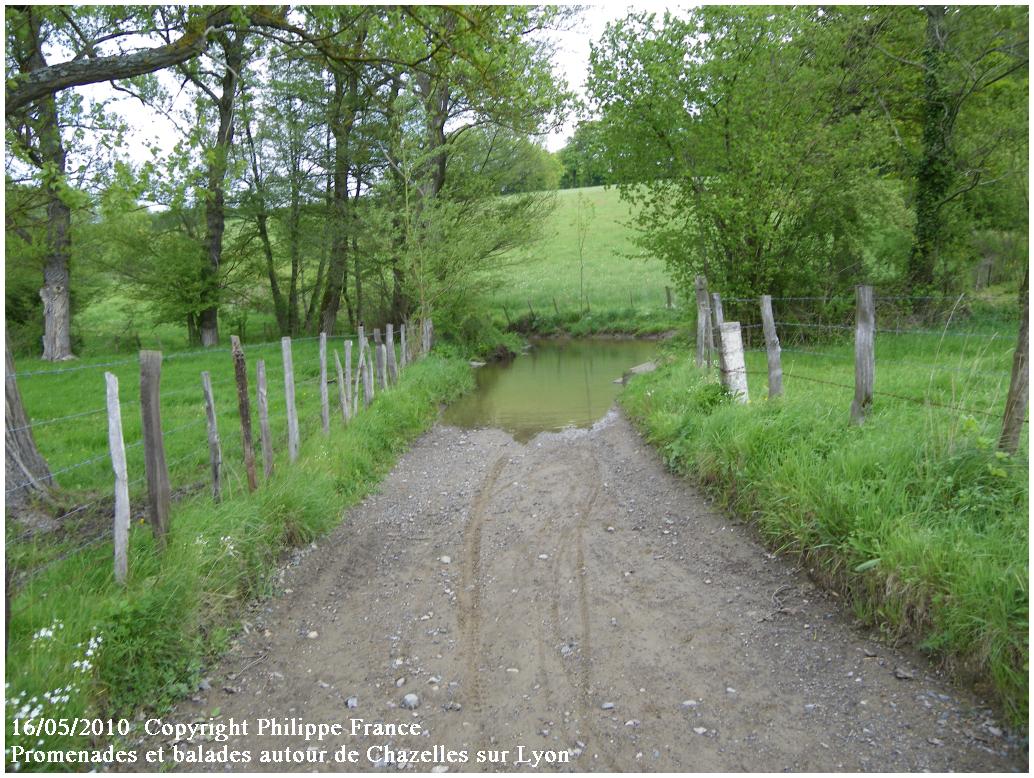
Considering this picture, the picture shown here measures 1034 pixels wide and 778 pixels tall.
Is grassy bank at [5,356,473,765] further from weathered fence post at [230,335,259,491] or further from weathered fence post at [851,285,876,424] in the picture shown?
weathered fence post at [851,285,876,424]

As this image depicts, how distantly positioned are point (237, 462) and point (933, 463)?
7192mm

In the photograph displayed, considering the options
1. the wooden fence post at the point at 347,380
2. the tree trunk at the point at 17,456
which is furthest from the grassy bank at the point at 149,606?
the wooden fence post at the point at 347,380

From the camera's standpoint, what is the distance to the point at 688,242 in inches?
674

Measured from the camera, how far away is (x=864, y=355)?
273 inches

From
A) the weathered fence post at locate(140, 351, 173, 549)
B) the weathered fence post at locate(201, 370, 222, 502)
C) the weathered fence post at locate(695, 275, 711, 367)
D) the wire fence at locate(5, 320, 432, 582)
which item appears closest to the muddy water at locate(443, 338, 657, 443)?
the wire fence at locate(5, 320, 432, 582)

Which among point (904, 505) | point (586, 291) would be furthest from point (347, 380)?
point (586, 291)

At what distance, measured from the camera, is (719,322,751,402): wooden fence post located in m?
9.70

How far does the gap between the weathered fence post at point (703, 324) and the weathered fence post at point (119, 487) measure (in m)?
9.90

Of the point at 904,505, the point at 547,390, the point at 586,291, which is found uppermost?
the point at 586,291

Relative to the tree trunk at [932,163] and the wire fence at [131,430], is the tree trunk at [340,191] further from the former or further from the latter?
the tree trunk at [932,163]

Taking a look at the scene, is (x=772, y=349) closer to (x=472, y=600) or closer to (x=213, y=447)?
(x=472, y=600)

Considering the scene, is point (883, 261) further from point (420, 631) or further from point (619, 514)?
point (420, 631)

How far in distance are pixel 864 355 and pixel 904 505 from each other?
2.21 meters

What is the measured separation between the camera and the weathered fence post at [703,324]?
12781mm
